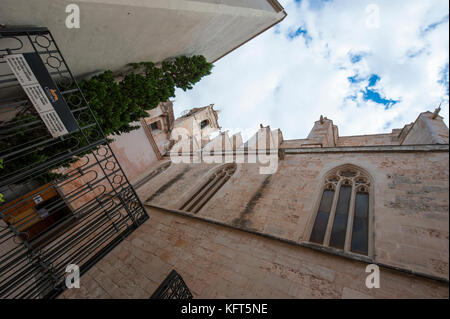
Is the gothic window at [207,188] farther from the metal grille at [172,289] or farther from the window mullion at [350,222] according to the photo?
the window mullion at [350,222]

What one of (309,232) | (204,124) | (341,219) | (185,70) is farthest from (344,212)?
(204,124)

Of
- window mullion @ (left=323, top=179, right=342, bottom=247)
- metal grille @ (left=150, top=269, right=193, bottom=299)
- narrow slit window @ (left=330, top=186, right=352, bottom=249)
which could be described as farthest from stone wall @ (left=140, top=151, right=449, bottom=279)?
metal grille @ (left=150, top=269, right=193, bottom=299)

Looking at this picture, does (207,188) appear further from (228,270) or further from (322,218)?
(322,218)

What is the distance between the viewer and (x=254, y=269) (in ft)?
14.3

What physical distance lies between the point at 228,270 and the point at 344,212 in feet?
12.7

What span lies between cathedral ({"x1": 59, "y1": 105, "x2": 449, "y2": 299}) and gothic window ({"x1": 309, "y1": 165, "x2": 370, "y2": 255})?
0.09 feet

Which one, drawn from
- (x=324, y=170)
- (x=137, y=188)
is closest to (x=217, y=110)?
(x=137, y=188)

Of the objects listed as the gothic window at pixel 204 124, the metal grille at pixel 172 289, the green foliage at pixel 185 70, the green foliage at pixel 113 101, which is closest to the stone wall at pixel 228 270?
the metal grille at pixel 172 289

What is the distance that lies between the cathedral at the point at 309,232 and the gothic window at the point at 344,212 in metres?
0.03

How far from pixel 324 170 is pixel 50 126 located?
7932mm

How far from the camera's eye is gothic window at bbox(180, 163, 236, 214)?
7.99 metres

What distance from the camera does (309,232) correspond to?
17.0 ft

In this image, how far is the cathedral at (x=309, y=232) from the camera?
12.0 feet
